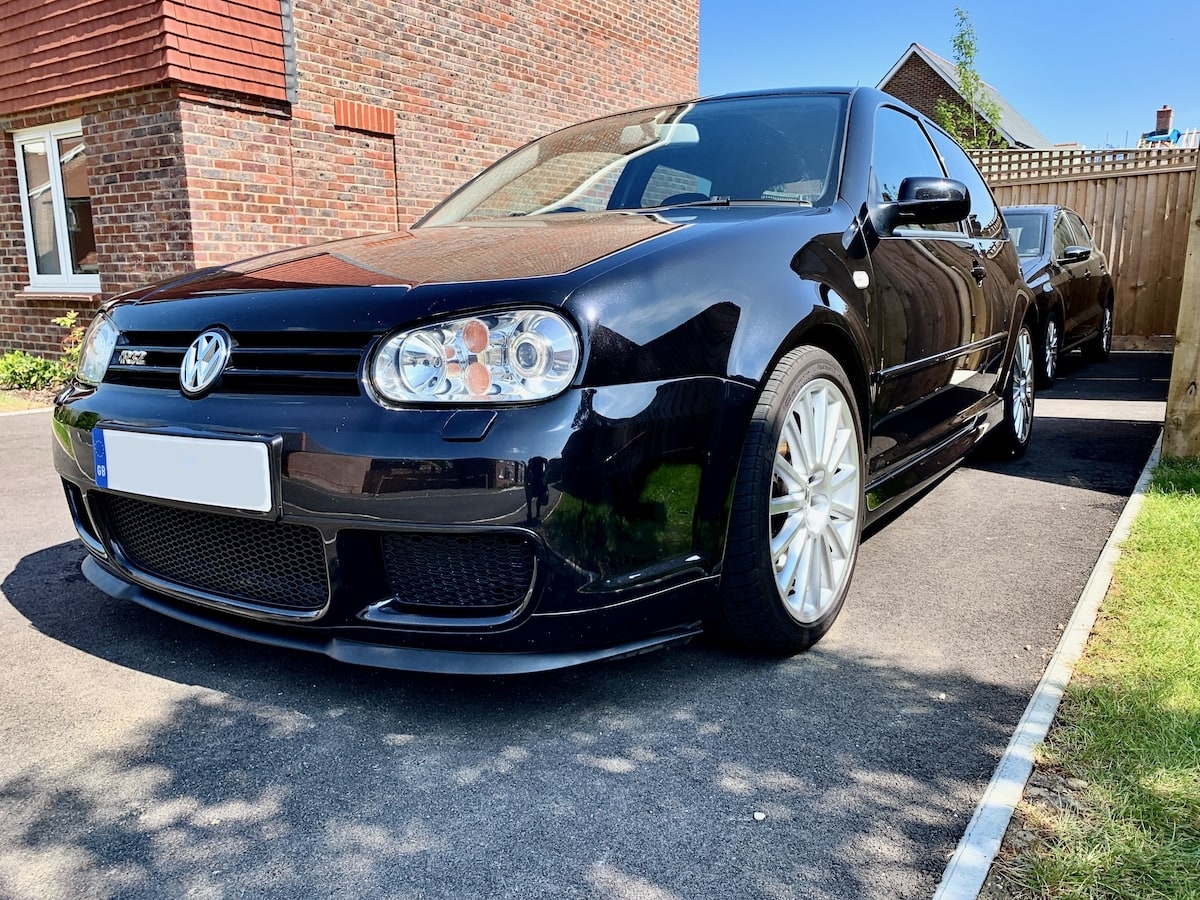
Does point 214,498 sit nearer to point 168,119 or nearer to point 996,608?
point 996,608

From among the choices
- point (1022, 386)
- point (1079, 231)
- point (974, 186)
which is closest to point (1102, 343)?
point (1079, 231)

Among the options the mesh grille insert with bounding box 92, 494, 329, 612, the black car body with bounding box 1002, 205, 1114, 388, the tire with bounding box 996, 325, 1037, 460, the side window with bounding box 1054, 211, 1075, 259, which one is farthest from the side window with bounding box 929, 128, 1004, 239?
the side window with bounding box 1054, 211, 1075, 259

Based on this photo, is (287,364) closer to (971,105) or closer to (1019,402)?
(1019,402)

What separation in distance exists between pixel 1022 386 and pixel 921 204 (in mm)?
2265

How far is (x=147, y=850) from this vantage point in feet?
5.58

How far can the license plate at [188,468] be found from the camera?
2021 millimetres

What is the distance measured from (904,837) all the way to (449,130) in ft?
28.4

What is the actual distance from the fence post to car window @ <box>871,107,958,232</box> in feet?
4.64

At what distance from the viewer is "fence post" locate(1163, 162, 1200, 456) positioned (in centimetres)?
445

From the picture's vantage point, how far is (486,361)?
1.93m

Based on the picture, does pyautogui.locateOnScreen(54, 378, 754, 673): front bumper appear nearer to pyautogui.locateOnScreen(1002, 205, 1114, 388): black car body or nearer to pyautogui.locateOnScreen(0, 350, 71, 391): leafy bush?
pyautogui.locateOnScreen(1002, 205, 1114, 388): black car body

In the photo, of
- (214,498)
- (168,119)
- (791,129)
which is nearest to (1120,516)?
(791,129)

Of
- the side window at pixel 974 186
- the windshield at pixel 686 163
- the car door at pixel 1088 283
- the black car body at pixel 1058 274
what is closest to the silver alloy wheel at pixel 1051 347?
the black car body at pixel 1058 274

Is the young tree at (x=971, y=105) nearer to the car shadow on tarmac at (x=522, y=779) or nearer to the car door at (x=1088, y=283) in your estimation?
the car door at (x=1088, y=283)
